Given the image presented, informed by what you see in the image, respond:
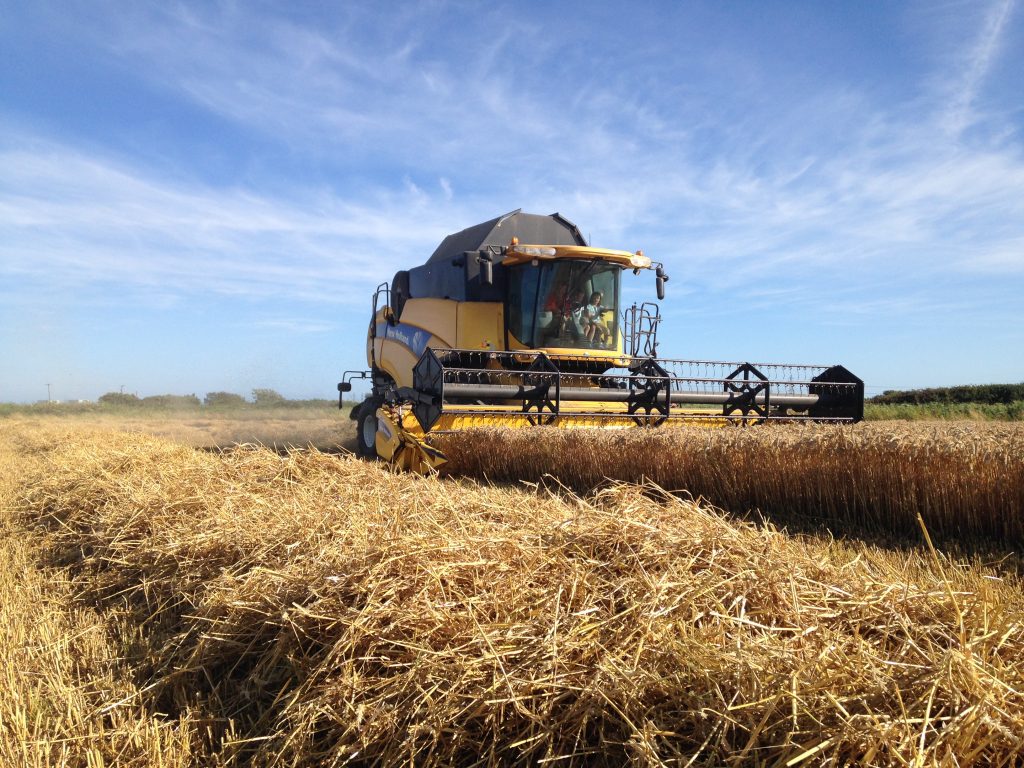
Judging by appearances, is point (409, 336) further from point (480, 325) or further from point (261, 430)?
point (261, 430)

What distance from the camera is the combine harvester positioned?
8664 millimetres

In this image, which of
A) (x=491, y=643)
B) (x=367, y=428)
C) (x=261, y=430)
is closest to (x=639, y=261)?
(x=367, y=428)

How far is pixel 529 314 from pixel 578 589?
26.1ft

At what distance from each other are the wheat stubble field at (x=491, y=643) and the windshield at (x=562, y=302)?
20.2ft

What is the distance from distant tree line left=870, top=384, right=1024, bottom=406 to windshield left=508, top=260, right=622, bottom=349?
10.2 metres

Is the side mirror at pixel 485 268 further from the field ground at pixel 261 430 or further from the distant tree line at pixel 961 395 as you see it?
the distant tree line at pixel 961 395

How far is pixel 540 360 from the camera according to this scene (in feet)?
30.2

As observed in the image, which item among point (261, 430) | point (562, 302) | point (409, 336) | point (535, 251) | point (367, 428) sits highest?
point (535, 251)

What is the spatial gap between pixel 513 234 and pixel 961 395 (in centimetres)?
1288

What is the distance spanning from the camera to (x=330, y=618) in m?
2.35

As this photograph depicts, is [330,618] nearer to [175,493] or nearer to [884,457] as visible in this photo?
[175,493]

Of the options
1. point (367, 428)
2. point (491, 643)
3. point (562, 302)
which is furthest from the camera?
point (367, 428)

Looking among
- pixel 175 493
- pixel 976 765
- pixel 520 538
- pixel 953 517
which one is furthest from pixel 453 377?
pixel 976 765

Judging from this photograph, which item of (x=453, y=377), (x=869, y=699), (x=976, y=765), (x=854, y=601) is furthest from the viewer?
(x=453, y=377)
